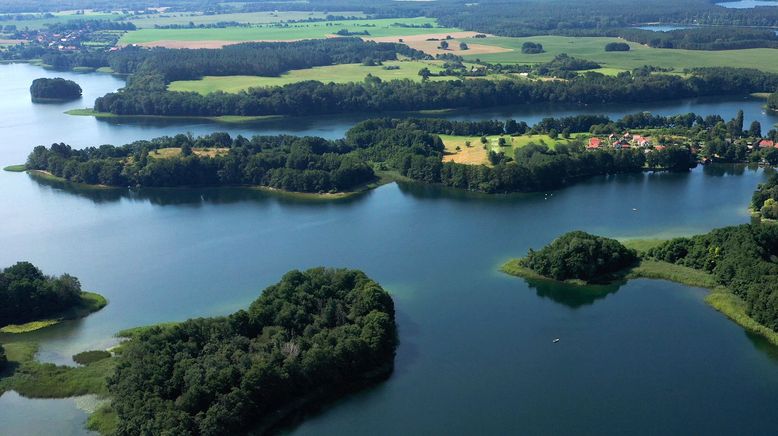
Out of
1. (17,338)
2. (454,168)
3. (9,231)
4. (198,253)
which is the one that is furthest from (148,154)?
(17,338)

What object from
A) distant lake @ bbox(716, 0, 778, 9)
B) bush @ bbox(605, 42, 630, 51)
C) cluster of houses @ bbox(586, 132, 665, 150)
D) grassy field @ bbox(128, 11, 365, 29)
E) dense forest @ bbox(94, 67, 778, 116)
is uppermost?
grassy field @ bbox(128, 11, 365, 29)

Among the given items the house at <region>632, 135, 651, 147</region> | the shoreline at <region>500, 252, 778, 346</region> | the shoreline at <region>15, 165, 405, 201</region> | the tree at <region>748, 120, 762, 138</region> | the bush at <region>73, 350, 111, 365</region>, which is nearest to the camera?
the bush at <region>73, 350, 111, 365</region>

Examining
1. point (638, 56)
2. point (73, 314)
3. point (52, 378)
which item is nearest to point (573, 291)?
point (52, 378)

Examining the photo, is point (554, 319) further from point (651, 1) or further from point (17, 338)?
point (651, 1)

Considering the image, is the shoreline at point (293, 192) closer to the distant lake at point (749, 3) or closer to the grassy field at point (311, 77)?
the grassy field at point (311, 77)

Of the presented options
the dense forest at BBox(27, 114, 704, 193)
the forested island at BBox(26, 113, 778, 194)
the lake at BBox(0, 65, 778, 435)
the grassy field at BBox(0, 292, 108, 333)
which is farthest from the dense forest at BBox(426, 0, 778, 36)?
the grassy field at BBox(0, 292, 108, 333)

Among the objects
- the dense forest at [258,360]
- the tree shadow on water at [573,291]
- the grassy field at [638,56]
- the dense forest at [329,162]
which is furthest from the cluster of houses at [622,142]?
the dense forest at [258,360]

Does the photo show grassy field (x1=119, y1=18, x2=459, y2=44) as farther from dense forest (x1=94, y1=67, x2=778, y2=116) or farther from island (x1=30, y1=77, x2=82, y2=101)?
dense forest (x1=94, y1=67, x2=778, y2=116)
